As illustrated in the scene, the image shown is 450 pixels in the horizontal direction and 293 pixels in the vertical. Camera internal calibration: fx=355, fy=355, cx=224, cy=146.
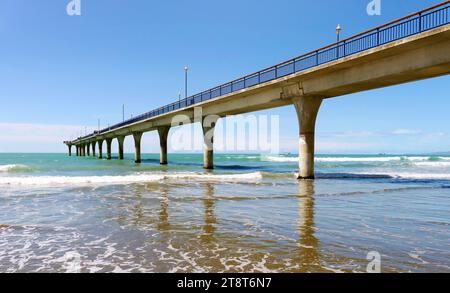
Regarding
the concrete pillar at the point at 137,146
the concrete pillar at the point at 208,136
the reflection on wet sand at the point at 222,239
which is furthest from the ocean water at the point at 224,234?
the concrete pillar at the point at 137,146

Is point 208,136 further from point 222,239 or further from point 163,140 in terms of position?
point 222,239

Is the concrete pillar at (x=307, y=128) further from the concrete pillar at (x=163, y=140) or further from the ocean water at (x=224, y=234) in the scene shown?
the concrete pillar at (x=163, y=140)

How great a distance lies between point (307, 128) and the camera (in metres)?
25.2

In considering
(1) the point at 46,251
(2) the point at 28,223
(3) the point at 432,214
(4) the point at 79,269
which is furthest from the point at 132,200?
(3) the point at 432,214

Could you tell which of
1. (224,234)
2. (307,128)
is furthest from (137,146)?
(224,234)

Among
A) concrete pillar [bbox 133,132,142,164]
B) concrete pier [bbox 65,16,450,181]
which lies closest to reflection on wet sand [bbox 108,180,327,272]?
concrete pier [bbox 65,16,450,181]

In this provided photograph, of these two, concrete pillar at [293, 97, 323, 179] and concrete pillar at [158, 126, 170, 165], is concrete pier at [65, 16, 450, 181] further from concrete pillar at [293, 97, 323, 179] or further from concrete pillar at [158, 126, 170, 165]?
concrete pillar at [158, 126, 170, 165]

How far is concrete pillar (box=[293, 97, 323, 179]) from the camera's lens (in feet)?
81.9

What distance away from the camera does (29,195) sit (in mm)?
16578

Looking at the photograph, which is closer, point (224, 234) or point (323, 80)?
point (224, 234)

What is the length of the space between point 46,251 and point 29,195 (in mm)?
10933

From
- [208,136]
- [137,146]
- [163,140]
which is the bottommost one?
[137,146]
